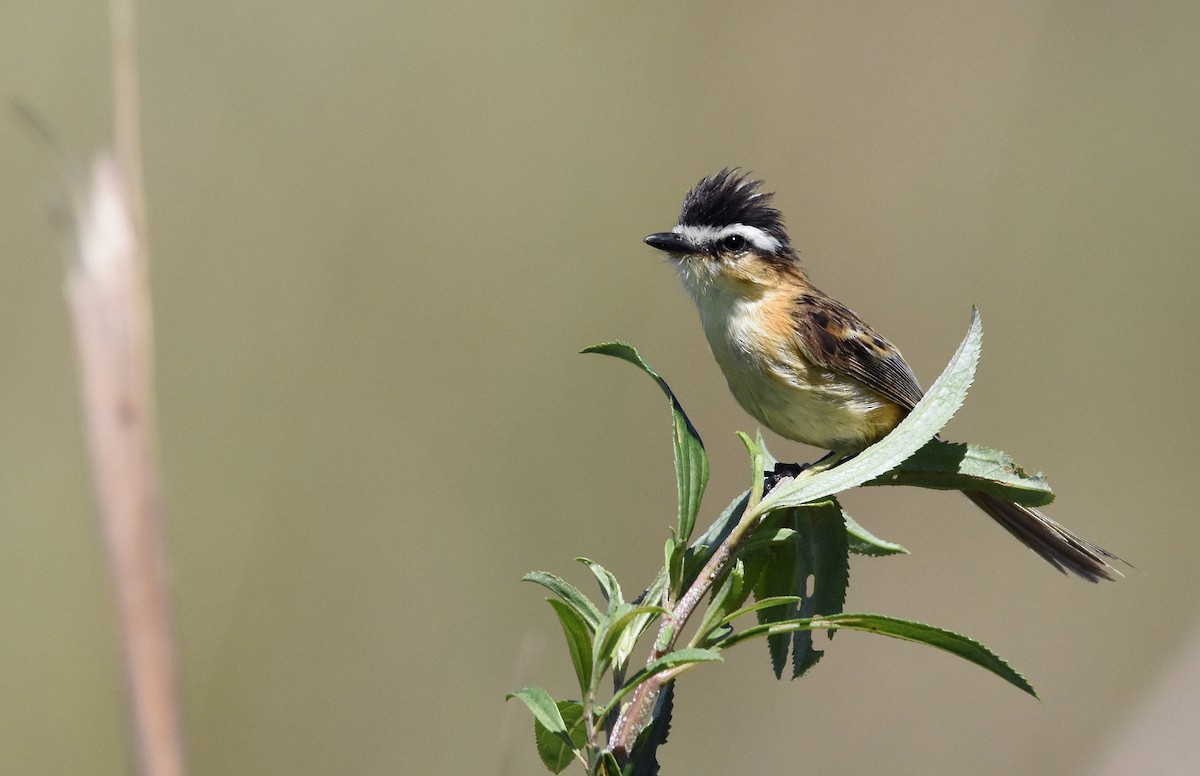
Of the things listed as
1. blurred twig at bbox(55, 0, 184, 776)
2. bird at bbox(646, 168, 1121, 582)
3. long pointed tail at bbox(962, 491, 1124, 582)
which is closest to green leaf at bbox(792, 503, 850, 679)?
blurred twig at bbox(55, 0, 184, 776)

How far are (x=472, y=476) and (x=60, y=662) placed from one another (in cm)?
232

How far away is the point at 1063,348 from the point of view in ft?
22.9

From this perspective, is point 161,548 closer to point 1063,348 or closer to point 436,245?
point 436,245

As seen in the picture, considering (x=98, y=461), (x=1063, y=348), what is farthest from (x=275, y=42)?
(x=98, y=461)

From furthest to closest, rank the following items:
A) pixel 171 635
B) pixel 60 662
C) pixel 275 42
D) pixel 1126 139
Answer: pixel 1126 139
pixel 275 42
pixel 60 662
pixel 171 635

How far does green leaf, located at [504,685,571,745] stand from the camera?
1229mm

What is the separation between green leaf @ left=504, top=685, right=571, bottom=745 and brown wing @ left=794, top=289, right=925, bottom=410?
2358 millimetres

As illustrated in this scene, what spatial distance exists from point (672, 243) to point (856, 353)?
0.71 meters

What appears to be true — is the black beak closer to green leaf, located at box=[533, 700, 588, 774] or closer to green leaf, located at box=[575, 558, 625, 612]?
green leaf, located at box=[575, 558, 625, 612]

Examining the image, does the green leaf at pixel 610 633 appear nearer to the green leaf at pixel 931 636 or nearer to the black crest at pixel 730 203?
the green leaf at pixel 931 636

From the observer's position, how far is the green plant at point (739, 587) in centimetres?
123

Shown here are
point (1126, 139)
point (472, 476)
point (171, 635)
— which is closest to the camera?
point (171, 635)

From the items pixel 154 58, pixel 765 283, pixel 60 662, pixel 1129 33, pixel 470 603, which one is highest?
pixel 1129 33

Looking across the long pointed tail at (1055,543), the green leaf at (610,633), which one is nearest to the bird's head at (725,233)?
the long pointed tail at (1055,543)
